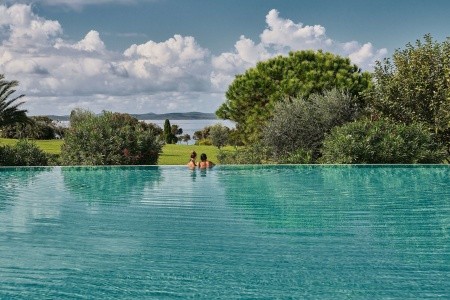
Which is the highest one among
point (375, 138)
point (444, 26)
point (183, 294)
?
point (444, 26)

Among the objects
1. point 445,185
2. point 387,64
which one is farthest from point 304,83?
point 445,185

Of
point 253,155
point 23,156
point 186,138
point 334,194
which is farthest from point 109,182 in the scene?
point 186,138

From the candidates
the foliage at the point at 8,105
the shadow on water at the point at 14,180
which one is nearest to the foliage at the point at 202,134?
the foliage at the point at 8,105

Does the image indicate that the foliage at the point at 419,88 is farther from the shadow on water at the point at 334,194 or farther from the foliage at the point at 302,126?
the shadow on water at the point at 334,194

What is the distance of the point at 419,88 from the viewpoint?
83.8 feet

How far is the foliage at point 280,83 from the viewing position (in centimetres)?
3494

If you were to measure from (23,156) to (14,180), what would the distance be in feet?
20.2

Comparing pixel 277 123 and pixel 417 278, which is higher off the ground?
pixel 277 123

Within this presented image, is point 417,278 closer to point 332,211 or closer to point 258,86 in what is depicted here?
point 332,211

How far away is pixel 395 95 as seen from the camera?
26.6 meters

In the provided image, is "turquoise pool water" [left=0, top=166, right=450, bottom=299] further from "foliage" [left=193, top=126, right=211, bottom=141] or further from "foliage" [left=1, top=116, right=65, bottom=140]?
"foliage" [left=193, top=126, right=211, bottom=141]

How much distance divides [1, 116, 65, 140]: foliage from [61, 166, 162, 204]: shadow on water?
38266 mm

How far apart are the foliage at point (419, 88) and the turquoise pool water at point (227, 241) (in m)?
10.0

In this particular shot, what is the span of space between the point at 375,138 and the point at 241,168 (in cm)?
523
